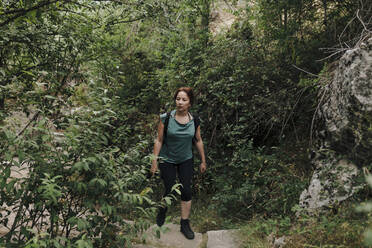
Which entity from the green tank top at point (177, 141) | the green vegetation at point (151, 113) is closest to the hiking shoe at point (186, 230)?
the green vegetation at point (151, 113)

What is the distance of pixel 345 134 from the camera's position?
3.23 metres

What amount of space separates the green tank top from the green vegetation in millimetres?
392

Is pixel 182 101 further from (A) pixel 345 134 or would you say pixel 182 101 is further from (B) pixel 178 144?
(A) pixel 345 134

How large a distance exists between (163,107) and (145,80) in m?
1.20

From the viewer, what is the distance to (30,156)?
224 centimetres

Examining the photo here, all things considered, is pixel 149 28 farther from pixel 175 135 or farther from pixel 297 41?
pixel 175 135

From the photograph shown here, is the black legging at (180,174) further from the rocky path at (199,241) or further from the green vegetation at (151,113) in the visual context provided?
the rocky path at (199,241)

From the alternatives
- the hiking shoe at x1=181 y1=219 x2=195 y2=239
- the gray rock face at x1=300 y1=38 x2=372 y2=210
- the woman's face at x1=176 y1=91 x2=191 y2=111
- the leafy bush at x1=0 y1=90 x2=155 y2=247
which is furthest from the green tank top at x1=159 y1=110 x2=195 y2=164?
the gray rock face at x1=300 y1=38 x2=372 y2=210

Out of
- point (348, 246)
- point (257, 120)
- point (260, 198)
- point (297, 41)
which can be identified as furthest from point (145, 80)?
point (348, 246)

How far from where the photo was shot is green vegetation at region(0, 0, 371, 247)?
7.98ft

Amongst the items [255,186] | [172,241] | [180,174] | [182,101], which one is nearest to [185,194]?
[180,174]

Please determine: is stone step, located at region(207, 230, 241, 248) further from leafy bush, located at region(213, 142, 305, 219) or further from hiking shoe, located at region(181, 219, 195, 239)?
leafy bush, located at region(213, 142, 305, 219)

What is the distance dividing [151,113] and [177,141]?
3.35m

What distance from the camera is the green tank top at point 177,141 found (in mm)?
3555
